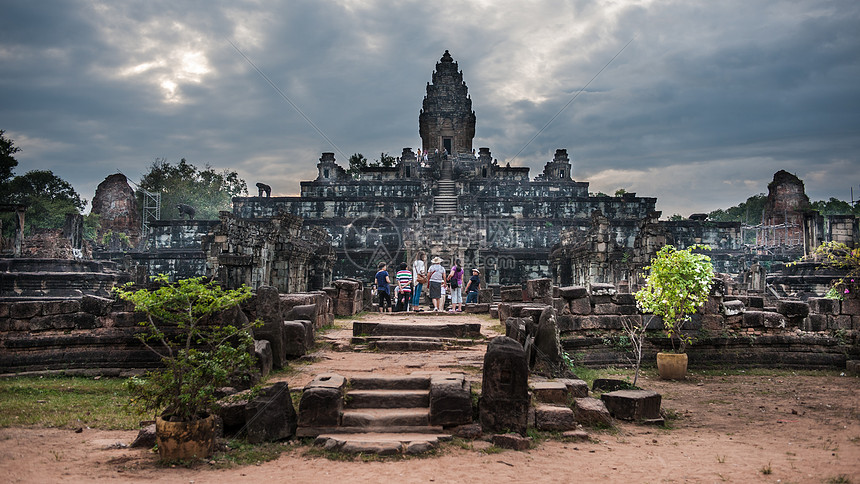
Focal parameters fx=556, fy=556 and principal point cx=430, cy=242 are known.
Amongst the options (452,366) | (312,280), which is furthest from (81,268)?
(452,366)

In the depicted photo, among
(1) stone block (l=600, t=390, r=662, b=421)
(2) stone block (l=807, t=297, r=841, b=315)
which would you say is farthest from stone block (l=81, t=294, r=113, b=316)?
(2) stone block (l=807, t=297, r=841, b=315)

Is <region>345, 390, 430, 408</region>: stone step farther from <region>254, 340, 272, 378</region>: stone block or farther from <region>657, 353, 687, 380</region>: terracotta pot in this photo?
<region>657, 353, 687, 380</region>: terracotta pot

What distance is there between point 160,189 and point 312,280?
34.7 meters

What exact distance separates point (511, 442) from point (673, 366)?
15.8 ft

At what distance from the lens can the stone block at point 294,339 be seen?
8.05m

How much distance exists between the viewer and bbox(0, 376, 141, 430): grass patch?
19.4ft

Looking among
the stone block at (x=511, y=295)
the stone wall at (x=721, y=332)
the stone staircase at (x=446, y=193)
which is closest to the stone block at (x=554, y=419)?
the stone wall at (x=721, y=332)

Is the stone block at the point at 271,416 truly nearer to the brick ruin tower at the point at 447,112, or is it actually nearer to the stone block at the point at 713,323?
the stone block at the point at 713,323

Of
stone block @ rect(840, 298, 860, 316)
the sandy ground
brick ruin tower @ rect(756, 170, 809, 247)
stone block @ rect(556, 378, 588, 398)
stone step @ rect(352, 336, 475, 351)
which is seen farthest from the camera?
brick ruin tower @ rect(756, 170, 809, 247)

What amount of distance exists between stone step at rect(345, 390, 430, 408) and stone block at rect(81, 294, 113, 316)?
503 cm

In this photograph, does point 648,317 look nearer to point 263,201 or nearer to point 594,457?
point 594,457

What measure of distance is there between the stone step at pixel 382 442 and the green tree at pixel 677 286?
17.3 feet

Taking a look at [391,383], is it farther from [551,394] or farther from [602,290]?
[602,290]

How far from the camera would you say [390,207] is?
102 feet
